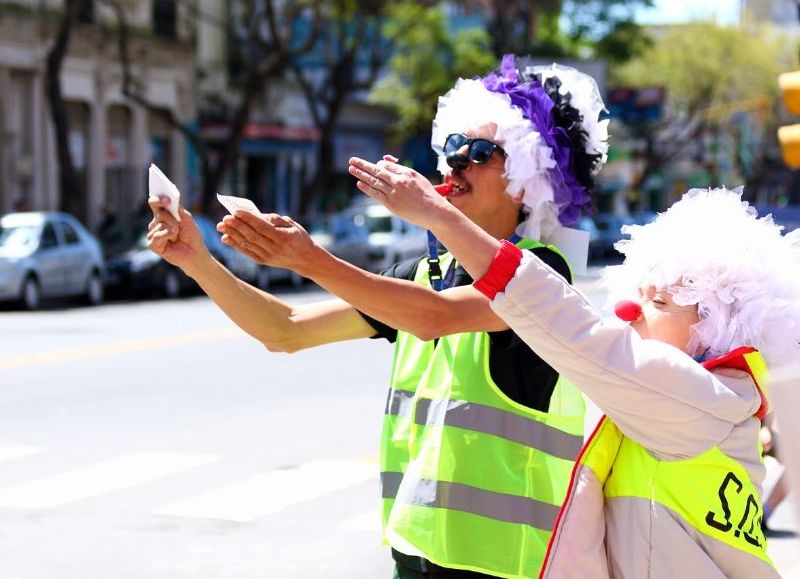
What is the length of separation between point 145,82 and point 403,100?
34.1ft

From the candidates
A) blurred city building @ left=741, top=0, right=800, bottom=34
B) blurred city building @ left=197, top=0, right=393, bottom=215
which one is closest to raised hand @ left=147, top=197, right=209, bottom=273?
blurred city building @ left=197, top=0, right=393, bottom=215

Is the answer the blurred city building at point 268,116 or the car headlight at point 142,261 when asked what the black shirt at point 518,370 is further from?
the blurred city building at point 268,116

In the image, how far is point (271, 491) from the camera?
27.4 ft

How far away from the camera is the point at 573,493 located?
8.85 ft

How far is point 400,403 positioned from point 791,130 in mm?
1918

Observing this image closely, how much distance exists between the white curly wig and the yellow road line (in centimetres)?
1165

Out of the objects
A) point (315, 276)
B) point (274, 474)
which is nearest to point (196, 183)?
point (274, 474)

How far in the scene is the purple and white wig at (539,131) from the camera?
3463 millimetres

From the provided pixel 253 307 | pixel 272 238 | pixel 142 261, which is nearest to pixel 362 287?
pixel 272 238

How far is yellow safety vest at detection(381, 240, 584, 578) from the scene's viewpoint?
3189mm

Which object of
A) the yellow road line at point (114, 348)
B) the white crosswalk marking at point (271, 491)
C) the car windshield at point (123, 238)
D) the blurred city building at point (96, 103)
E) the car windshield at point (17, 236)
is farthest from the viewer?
the blurred city building at point (96, 103)

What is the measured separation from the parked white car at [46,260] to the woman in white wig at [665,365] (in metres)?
20.4

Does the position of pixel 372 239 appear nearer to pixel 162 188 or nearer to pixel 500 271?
pixel 162 188

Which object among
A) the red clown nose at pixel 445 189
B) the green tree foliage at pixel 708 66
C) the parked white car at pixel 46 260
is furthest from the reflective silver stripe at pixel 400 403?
the green tree foliage at pixel 708 66
